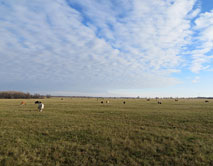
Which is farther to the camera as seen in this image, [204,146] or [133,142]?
[133,142]

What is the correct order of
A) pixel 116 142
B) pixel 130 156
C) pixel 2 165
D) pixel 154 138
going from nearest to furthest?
pixel 2 165
pixel 130 156
pixel 116 142
pixel 154 138

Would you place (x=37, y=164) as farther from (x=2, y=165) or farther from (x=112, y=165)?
(x=112, y=165)

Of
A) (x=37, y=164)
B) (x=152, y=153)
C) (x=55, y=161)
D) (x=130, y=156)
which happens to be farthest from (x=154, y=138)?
(x=37, y=164)

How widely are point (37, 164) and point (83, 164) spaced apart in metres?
2.06

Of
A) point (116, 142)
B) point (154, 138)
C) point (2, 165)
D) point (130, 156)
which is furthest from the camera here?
point (154, 138)

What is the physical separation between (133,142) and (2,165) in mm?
7029

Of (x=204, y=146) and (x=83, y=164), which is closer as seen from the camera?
(x=83, y=164)

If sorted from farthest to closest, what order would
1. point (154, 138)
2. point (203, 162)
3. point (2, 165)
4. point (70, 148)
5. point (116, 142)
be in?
point (154, 138) < point (116, 142) < point (70, 148) < point (203, 162) < point (2, 165)

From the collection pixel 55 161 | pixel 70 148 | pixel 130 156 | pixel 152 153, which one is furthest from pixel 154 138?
pixel 55 161

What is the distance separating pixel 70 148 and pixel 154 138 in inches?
230

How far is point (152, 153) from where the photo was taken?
26.5 feet

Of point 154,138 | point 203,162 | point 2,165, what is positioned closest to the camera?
point 2,165

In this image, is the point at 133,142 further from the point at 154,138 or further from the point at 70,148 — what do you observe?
the point at 70,148

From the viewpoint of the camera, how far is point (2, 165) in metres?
6.61
